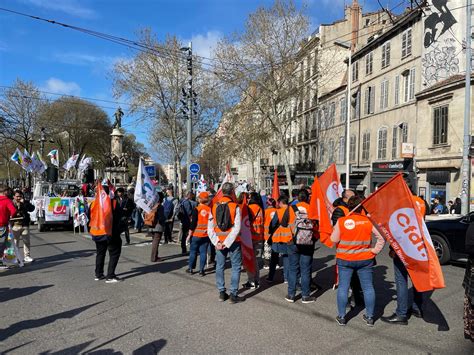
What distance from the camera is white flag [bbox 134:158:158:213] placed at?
32.7 ft

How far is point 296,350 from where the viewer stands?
436 cm

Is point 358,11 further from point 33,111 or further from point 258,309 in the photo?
point 258,309

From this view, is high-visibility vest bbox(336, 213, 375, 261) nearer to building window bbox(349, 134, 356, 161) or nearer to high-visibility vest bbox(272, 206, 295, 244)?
high-visibility vest bbox(272, 206, 295, 244)

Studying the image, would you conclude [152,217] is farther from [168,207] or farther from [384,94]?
[384,94]

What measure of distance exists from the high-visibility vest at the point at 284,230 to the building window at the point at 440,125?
18245mm

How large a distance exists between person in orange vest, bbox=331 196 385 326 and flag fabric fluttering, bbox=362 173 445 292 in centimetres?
17

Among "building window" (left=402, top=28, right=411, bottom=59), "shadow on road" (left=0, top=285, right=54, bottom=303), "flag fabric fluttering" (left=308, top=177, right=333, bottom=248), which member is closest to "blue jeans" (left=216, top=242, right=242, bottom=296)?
"flag fabric fluttering" (left=308, top=177, right=333, bottom=248)

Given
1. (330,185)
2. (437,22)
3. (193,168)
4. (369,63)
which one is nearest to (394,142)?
(369,63)

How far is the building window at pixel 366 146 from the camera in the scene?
97.9ft

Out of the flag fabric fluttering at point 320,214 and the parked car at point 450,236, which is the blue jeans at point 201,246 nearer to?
the flag fabric fluttering at point 320,214

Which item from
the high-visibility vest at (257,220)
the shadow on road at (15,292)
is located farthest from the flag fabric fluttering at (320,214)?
the shadow on road at (15,292)

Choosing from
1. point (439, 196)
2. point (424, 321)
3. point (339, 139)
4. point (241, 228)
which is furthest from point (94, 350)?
point (339, 139)

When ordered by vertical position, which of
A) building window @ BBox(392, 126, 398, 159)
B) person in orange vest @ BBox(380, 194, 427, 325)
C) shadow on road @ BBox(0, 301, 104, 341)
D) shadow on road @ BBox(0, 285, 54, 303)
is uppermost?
building window @ BBox(392, 126, 398, 159)

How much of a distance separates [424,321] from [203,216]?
4084 millimetres
